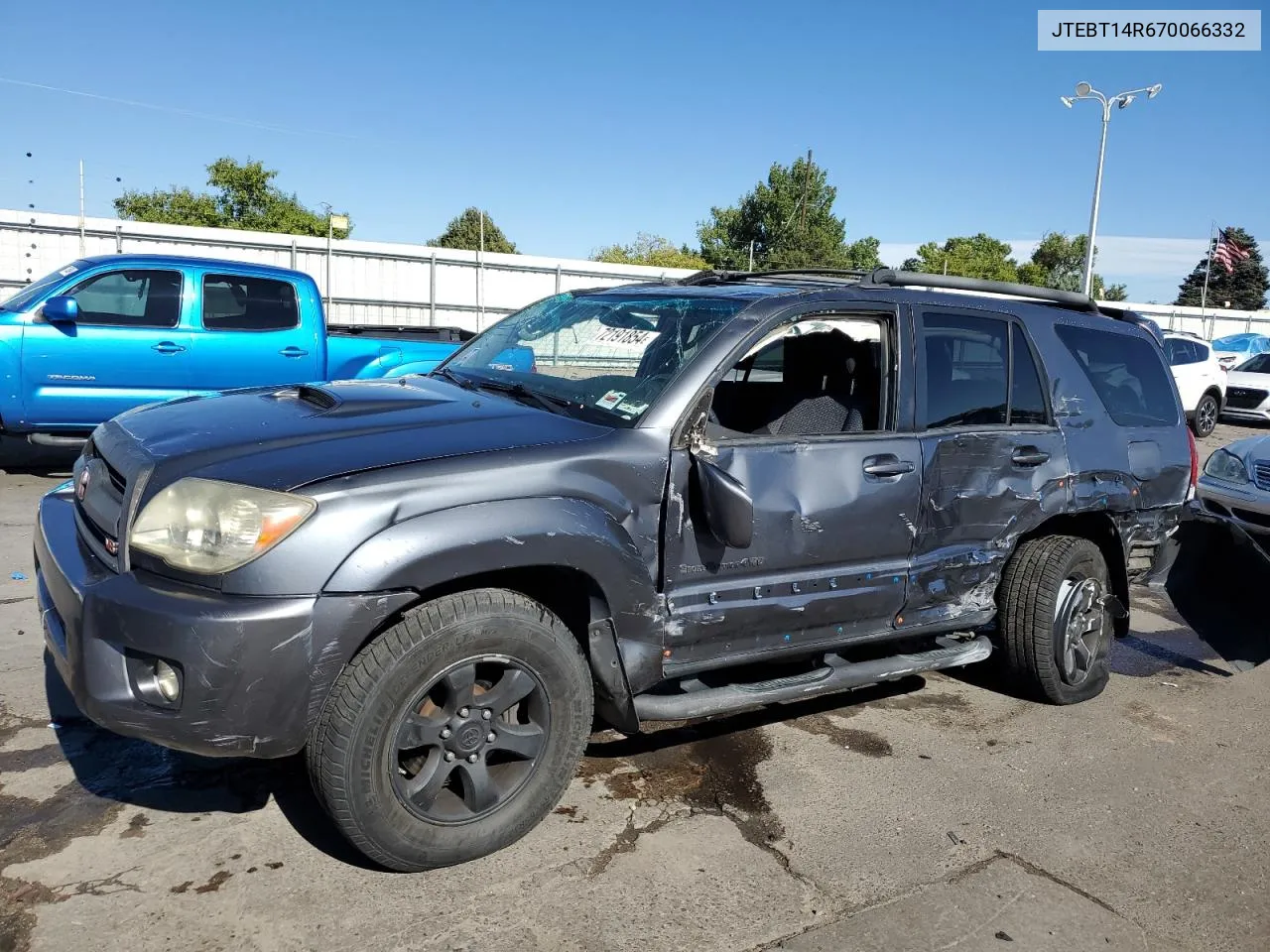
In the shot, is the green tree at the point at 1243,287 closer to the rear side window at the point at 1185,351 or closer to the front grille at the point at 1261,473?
the rear side window at the point at 1185,351

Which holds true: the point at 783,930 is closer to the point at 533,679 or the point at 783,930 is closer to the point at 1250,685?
the point at 533,679

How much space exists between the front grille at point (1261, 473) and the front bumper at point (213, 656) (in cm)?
751

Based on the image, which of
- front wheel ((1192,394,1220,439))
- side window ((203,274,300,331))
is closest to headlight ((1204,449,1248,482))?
side window ((203,274,300,331))

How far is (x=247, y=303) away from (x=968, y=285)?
22.5 feet

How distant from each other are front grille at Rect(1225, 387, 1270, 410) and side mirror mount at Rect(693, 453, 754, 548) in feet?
59.0

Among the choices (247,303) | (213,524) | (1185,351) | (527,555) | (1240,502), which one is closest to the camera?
(213,524)

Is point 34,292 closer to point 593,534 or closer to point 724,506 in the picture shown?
point 593,534

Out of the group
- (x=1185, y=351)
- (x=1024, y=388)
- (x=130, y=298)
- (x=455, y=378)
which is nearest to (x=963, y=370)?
(x=1024, y=388)

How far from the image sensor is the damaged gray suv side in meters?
2.46

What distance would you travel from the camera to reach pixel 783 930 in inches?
104

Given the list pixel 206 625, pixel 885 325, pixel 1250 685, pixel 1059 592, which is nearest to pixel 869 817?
pixel 1059 592

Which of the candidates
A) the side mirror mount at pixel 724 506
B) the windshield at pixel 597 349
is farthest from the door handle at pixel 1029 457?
the side mirror mount at pixel 724 506

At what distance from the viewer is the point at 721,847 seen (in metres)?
3.04

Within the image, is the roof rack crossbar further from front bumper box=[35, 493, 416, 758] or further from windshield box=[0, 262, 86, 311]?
windshield box=[0, 262, 86, 311]
